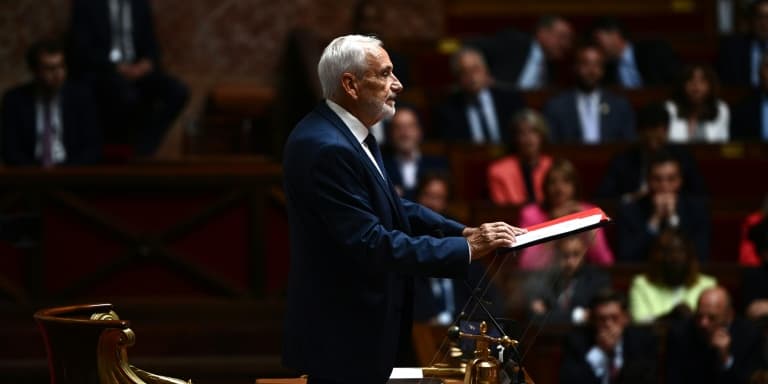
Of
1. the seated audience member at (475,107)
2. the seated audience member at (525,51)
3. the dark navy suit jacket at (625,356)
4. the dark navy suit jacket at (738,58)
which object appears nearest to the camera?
the dark navy suit jacket at (625,356)

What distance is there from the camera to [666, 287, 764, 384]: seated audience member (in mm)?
5461

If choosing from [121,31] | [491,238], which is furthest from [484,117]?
[491,238]

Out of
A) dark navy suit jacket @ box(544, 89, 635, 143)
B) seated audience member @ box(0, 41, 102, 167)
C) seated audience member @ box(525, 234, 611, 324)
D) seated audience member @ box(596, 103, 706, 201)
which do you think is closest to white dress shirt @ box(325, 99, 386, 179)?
seated audience member @ box(525, 234, 611, 324)

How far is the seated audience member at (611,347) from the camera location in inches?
210

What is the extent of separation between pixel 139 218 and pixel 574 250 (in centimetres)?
293

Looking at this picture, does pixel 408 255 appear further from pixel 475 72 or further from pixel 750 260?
pixel 475 72

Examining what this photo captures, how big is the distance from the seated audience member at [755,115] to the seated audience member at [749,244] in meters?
0.99

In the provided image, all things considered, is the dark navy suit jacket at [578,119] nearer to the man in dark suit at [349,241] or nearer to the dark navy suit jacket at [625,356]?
the dark navy suit jacket at [625,356]

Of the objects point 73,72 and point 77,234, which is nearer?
point 77,234

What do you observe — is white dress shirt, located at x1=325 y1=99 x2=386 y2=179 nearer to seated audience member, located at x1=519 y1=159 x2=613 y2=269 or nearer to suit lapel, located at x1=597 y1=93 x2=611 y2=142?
seated audience member, located at x1=519 y1=159 x2=613 y2=269

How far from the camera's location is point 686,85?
7254 mm

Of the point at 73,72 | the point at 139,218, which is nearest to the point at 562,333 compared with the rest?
the point at 139,218

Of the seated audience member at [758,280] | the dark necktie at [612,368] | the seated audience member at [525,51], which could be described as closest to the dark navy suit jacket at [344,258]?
the dark necktie at [612,368]

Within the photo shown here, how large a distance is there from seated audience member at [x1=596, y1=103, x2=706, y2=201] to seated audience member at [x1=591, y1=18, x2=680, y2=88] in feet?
3.23
